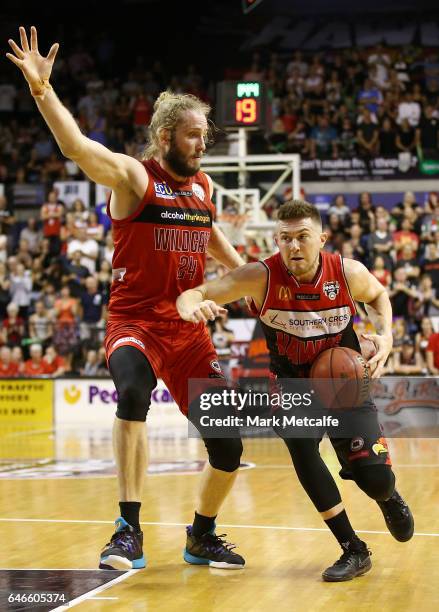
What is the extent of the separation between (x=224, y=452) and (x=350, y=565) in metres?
0.91

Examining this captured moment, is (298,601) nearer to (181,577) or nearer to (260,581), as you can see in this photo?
(260,581)

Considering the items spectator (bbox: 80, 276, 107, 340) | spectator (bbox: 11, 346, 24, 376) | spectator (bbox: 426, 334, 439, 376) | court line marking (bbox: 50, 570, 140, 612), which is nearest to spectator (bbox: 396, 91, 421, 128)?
spectator (bbox: 426, 334, 439, 376)

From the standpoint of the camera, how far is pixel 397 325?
607 inches

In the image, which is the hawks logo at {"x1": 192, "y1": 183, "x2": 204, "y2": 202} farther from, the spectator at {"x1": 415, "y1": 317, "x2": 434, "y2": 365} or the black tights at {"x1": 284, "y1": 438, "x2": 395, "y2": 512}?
the spectator at {"x1": 415, "y1": 317, "x2": 434, "y2": 365}

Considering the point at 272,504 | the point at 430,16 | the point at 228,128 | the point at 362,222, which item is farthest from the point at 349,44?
the point at 272,504

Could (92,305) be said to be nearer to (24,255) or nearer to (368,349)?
(24,255)

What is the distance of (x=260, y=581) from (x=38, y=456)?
22.4ft

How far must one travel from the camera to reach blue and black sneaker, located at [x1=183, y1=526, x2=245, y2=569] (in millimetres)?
5316

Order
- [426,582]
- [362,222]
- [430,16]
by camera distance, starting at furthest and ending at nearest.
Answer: [430,16] < [362,222] < [426,582]

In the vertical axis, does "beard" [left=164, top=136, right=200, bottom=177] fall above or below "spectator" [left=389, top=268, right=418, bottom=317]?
above

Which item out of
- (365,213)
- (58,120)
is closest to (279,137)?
(365,213)

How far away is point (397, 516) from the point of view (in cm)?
514

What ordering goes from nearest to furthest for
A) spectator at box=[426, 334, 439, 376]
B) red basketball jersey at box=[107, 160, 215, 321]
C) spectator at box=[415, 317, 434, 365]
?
red basketball jersey at box=[107, 160, 215, 321] → spectator at box=[426, 334, 439, 376] → spectator at box=[415, 317, 434, 365]

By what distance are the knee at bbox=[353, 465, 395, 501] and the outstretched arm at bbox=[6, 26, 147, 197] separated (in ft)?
6.51
